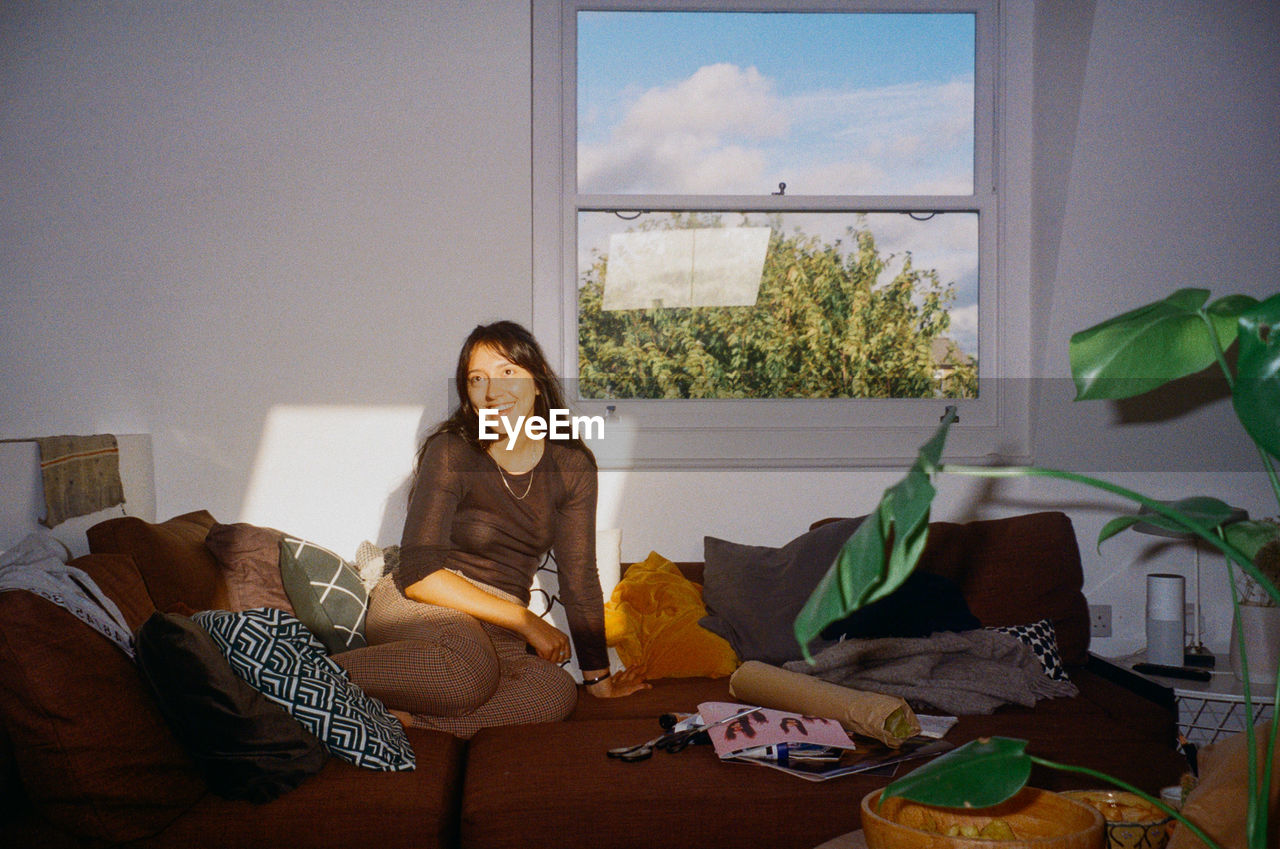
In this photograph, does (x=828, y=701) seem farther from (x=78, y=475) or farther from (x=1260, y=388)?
(x=78, y=475)

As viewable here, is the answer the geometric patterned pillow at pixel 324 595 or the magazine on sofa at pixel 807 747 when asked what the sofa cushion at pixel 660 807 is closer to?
the magazine on sofa at pixel 807 747

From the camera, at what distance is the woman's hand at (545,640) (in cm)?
236

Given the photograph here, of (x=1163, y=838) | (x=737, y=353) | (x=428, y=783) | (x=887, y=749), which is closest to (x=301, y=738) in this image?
(x=428, y=783)

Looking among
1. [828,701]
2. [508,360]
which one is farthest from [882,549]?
[508,360]

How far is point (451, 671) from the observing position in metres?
2.04

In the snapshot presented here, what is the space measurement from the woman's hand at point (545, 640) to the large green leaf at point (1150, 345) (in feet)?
5.80

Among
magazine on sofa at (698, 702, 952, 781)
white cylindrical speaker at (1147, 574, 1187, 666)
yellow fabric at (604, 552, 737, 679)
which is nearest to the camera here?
magazine on sofa at (698, 702, 952, 781)

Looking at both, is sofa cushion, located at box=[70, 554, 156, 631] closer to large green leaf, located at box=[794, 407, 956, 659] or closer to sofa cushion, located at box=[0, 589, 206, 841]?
sofa cushion, located at box=[0, 589, 206, 841]

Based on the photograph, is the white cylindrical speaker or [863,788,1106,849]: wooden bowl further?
the white cylindrical speaker

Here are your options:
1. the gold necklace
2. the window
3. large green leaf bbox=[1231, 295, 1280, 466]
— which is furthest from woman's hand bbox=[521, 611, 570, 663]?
large green leaf bbox=[1231, 295, 1280, 466]

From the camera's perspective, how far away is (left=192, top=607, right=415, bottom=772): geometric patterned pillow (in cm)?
165

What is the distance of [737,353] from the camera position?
10.2 ft

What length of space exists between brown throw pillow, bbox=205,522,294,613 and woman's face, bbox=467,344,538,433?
664mm

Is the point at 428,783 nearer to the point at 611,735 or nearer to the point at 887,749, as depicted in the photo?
the point at 611,735
